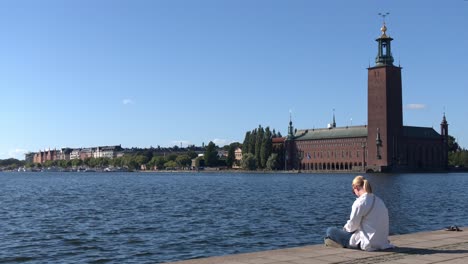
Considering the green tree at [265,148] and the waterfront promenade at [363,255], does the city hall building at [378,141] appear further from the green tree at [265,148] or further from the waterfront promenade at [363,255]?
the waterfront promenade at [363,255]

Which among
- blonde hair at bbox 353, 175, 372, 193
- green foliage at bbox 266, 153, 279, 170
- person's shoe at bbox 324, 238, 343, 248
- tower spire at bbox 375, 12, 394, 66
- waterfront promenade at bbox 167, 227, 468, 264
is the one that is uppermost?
tower spire at bbox 375, 12, 394, 66

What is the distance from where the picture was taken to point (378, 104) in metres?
116

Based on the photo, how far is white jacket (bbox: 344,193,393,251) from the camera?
9.37m

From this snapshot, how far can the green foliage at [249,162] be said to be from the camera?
456 feet

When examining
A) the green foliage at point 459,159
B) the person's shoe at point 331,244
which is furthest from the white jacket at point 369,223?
the green foliage at point 459,159

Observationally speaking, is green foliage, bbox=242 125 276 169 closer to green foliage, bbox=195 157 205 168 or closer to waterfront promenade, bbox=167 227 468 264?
green foliage, bbox=195 157 205 168

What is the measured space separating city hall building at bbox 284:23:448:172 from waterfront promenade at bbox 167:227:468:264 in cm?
10751

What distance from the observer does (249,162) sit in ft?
458

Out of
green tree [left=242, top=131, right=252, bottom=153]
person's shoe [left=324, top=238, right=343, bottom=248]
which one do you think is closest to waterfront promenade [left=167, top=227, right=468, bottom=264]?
person's shoe [left=324, top=238, right=343, bottom=248]

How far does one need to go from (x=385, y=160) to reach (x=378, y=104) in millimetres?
10365

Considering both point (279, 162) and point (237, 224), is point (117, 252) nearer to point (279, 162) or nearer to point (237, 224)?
point (237, 224)

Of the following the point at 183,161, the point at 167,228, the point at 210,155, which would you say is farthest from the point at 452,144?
the point at 167,228

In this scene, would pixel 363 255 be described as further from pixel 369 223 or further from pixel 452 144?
pixel 452 144

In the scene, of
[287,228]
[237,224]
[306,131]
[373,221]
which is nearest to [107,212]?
[237,224]
